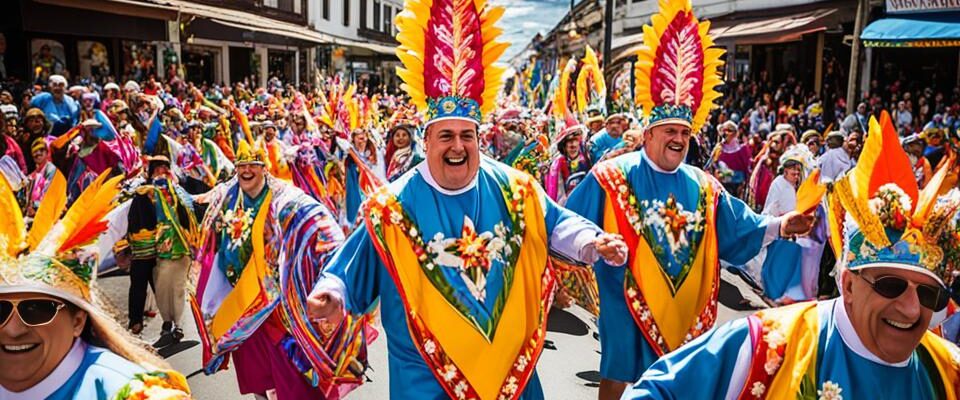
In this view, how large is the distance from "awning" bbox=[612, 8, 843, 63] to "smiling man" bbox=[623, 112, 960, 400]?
48.5 ft

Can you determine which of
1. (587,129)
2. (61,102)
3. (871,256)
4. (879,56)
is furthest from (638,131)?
(879,56)

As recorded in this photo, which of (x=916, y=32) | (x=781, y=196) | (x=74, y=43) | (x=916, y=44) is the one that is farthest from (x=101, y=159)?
(x=916, y=32)

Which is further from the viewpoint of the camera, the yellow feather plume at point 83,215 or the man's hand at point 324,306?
the man's hand at point 324,306

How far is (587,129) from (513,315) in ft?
24.9

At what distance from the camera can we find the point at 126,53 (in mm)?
23516

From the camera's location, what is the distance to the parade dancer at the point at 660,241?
15.6ft

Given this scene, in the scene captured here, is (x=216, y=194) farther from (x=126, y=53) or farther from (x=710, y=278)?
(x=126, y=53)

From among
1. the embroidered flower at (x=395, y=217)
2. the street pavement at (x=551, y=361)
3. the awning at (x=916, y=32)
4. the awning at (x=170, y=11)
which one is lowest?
the street pavement at (x=551, y=361)

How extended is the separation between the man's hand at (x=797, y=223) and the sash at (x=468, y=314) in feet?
3.47

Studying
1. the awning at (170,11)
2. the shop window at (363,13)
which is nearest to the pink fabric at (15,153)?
the awning at (170,11)

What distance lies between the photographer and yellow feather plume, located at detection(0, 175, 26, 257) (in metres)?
2.38

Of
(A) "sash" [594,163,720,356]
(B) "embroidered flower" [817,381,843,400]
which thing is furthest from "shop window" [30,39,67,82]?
(B) "embroidered flower" [817,381,843,400]

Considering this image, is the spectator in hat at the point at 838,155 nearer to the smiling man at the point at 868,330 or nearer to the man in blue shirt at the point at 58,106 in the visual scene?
the smiling man at the point at 868,330

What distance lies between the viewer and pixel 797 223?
13.0 ft
